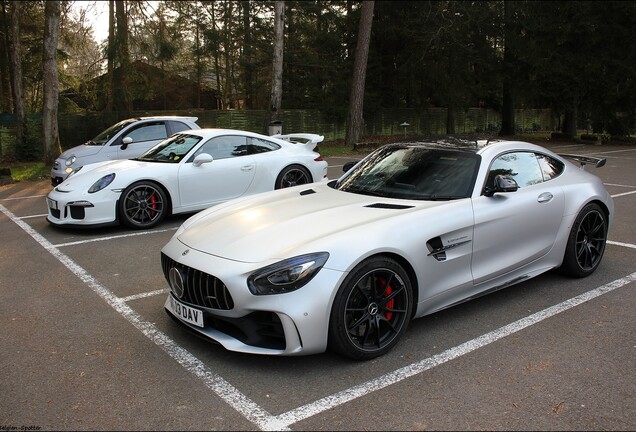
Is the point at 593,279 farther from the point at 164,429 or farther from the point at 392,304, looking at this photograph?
the point at 164,429

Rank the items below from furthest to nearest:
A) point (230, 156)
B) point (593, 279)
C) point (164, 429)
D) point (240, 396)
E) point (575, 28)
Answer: point (575, 28) → point (230, 156) → point (593, 279) → point (240, 396) → point (164, 429)

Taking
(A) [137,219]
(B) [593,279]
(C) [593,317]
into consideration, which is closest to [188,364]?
(C) [593,317]

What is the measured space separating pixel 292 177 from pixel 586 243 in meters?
4.91

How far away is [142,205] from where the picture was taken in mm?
7410

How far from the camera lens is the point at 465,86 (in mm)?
28688

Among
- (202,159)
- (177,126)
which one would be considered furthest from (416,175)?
(177,126)

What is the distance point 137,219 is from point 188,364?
4369 millimetres

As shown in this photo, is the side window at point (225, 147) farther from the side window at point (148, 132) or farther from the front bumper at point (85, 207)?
the side window at point (148, 132)

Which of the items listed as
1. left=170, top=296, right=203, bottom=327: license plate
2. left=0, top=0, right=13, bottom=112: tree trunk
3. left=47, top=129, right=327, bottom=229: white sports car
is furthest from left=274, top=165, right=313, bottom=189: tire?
left=0, top=0, right=13, bottom=112: tree trunk

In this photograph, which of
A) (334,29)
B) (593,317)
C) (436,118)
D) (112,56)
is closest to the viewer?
(593,317)

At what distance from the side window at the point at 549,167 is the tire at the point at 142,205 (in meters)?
4.99

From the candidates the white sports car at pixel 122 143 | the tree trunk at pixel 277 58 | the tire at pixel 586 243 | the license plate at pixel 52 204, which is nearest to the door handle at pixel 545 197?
the tire at pixel 586 243

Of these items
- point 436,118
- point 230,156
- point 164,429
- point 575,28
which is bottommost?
point 164,429

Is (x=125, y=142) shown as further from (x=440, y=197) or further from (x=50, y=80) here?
(x=440, y=197)
